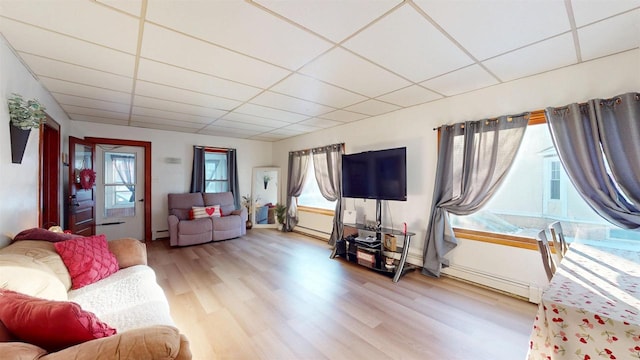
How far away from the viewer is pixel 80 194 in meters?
3.71

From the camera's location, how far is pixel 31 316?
964mm

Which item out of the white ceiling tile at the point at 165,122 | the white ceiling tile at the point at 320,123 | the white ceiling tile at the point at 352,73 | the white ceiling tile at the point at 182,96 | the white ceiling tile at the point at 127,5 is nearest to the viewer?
the white ceiling tile at the point at 127,5

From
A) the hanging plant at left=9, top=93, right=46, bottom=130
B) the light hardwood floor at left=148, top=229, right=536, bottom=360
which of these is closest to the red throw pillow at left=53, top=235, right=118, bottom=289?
the light hardwood floor at left=148, top=229, right=536, bottom=360

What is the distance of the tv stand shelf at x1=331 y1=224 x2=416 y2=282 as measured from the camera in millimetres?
3160

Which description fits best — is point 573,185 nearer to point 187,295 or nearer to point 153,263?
point 187,295

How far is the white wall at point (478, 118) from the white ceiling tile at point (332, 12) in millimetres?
1980

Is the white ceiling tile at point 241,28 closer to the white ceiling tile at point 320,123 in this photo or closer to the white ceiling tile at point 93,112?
the white ceiling tile at point 320,123

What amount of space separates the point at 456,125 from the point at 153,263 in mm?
4564

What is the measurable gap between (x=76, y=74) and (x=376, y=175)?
3556mm

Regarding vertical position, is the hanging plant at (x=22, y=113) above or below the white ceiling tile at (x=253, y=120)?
below

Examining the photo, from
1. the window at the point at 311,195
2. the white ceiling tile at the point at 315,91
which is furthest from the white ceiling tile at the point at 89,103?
the window at the point at 311,195

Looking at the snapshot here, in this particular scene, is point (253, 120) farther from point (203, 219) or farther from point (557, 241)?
point (557, 241)

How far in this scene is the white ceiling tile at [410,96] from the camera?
2823 mm

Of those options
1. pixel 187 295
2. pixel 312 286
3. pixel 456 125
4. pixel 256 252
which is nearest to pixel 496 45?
pixel 456 125
